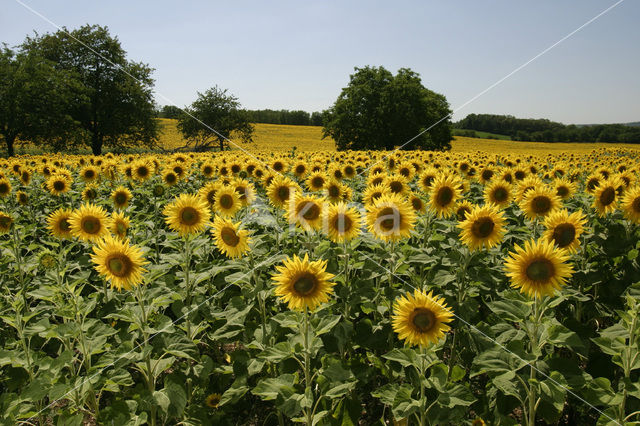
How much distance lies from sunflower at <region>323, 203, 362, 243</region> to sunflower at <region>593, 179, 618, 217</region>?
11.6ft

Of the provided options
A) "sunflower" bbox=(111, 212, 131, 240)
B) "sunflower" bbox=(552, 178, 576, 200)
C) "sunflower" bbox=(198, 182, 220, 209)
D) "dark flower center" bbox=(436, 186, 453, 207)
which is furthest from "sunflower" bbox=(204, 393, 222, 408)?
"sunflower" bbox=(552, 178, 576, 200)

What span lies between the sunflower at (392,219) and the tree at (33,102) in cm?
3844

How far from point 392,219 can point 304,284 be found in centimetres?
148

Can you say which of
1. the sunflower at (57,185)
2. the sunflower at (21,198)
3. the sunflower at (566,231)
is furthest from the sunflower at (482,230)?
the sunflower at (21,198)

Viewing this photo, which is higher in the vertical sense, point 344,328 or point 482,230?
point 482,230

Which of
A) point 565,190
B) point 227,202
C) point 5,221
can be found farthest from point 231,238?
point 565,190

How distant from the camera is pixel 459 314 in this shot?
353 centimetres

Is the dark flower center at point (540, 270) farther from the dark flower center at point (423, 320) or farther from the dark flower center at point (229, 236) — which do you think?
the dark flower center at point (229, 236)

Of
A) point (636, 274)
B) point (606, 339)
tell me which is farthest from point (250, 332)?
point (636, 274)

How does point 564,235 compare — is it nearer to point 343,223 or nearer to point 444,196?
point 444,196

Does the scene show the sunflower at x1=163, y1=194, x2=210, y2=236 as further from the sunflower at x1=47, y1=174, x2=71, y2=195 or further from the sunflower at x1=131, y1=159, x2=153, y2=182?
the sunflower at x1=47, y1=174, x2=71, y2=195

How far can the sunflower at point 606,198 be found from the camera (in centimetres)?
505

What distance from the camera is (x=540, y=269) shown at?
299 centimetres

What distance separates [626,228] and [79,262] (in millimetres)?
7274
